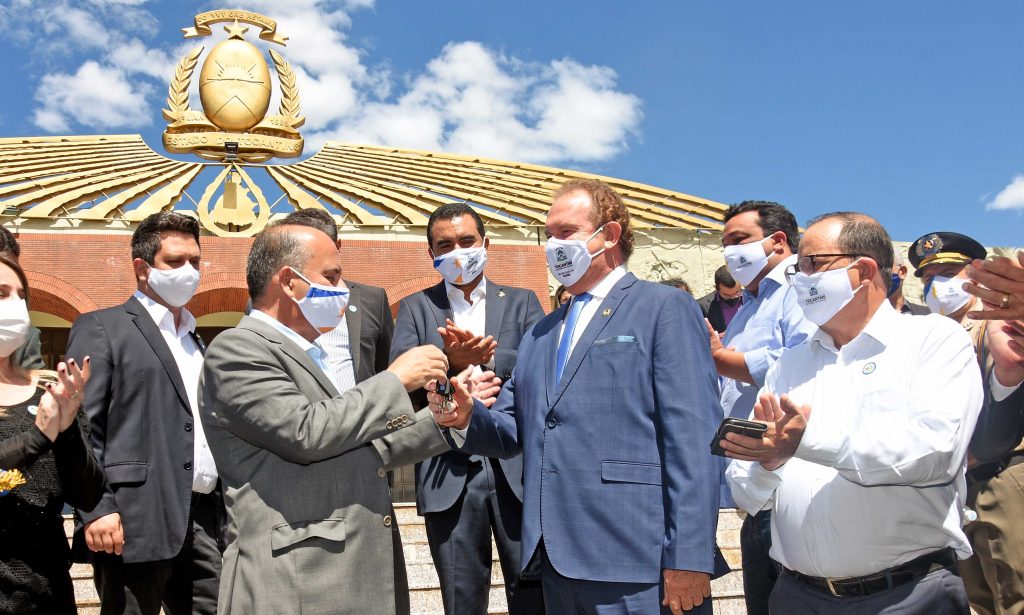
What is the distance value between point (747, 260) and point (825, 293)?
5.19ft

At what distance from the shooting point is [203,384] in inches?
110

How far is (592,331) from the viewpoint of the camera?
3.03m

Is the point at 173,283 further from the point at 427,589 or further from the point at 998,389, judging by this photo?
the point at 998,389

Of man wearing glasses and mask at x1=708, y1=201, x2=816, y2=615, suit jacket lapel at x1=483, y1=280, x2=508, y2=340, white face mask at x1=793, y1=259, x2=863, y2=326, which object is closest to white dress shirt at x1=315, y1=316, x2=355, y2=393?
suit jacket lapel at x1=483, y1=280, x2=508, y2=340

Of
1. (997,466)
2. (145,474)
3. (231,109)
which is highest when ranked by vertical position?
(231,109)

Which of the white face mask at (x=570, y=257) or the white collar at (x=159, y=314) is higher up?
the white face mask at (x=570, y=257)

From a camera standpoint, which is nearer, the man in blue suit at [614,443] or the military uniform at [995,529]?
the man in blue suit at [614,443]

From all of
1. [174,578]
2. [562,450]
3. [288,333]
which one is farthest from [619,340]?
[174,578]

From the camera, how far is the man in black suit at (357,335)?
3812 millimetres

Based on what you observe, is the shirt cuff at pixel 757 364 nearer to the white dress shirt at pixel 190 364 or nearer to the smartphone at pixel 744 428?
the smartphone at pixel 744 428

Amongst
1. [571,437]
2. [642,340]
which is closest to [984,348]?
[642,340]

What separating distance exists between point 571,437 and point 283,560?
99cm

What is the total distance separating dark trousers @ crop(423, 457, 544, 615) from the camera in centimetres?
366

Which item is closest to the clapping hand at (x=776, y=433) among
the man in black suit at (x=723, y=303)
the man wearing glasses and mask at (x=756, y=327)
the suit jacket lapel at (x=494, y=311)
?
the man wearing glasses and mask at (x=756, y=327)
